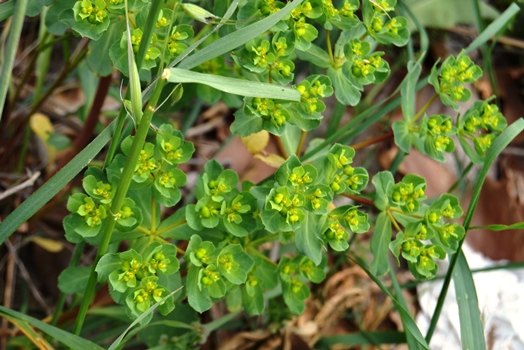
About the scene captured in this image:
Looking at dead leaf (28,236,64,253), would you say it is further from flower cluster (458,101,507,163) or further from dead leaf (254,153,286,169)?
flower cluster (458,101,507,163)

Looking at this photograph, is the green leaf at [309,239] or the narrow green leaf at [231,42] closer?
the narrow green leaf at [231,42]

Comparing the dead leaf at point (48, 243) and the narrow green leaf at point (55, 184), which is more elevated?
the narrow green leaf at point (55, 184)

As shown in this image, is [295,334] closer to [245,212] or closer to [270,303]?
[270,303]

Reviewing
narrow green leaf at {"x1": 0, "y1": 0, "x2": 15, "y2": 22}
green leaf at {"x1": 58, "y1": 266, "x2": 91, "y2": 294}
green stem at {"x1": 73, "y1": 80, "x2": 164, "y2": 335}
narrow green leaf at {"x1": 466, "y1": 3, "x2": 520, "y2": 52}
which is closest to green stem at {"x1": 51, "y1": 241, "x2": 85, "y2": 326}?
green leaf at {"x1": 58, "y1": 266, "x2": 91, "y2": 294}

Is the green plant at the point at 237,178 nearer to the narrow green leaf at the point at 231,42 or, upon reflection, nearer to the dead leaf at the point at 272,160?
the narrow green leaf at the point at 231,42

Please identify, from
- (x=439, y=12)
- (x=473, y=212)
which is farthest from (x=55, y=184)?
(x=439, y=12)

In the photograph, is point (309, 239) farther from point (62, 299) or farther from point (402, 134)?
point (62, 299)

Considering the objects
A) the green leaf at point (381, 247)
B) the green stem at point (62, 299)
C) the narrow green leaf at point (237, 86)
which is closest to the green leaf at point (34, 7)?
the narrow green leaf at point (237, 86)
